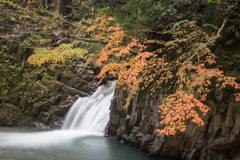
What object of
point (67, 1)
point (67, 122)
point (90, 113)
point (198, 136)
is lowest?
point (67, 122)

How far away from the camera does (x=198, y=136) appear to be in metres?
5.38

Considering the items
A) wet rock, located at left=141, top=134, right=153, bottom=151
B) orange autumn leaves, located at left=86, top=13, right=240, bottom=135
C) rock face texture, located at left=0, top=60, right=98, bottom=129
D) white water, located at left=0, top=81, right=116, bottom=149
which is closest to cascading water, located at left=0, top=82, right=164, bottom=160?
white water, located at left=0, top=81, right=116, bottom=149

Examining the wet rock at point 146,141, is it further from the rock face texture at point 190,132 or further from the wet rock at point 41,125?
the wet rock at point 41,125

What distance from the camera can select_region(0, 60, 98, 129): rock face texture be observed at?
468 inches

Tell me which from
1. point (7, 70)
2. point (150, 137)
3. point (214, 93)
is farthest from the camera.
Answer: point (7, 70)

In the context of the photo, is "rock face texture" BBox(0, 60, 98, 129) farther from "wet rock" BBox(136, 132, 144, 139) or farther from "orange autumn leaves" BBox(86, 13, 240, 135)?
"orange autumn leaves" BBox(86, 13, 240, 135)

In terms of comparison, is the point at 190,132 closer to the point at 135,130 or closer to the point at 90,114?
the point at 135,130

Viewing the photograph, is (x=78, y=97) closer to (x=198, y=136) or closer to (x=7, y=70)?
(x=7, y=70)

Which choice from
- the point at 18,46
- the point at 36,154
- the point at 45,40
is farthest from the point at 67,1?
the point at 36,154

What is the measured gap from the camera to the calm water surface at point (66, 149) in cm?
634

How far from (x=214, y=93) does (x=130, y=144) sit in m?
4.33

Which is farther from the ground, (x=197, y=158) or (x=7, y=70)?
(x=7, y=70)

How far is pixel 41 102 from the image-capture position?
12.2m

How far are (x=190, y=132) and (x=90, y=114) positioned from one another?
23.0 feet
